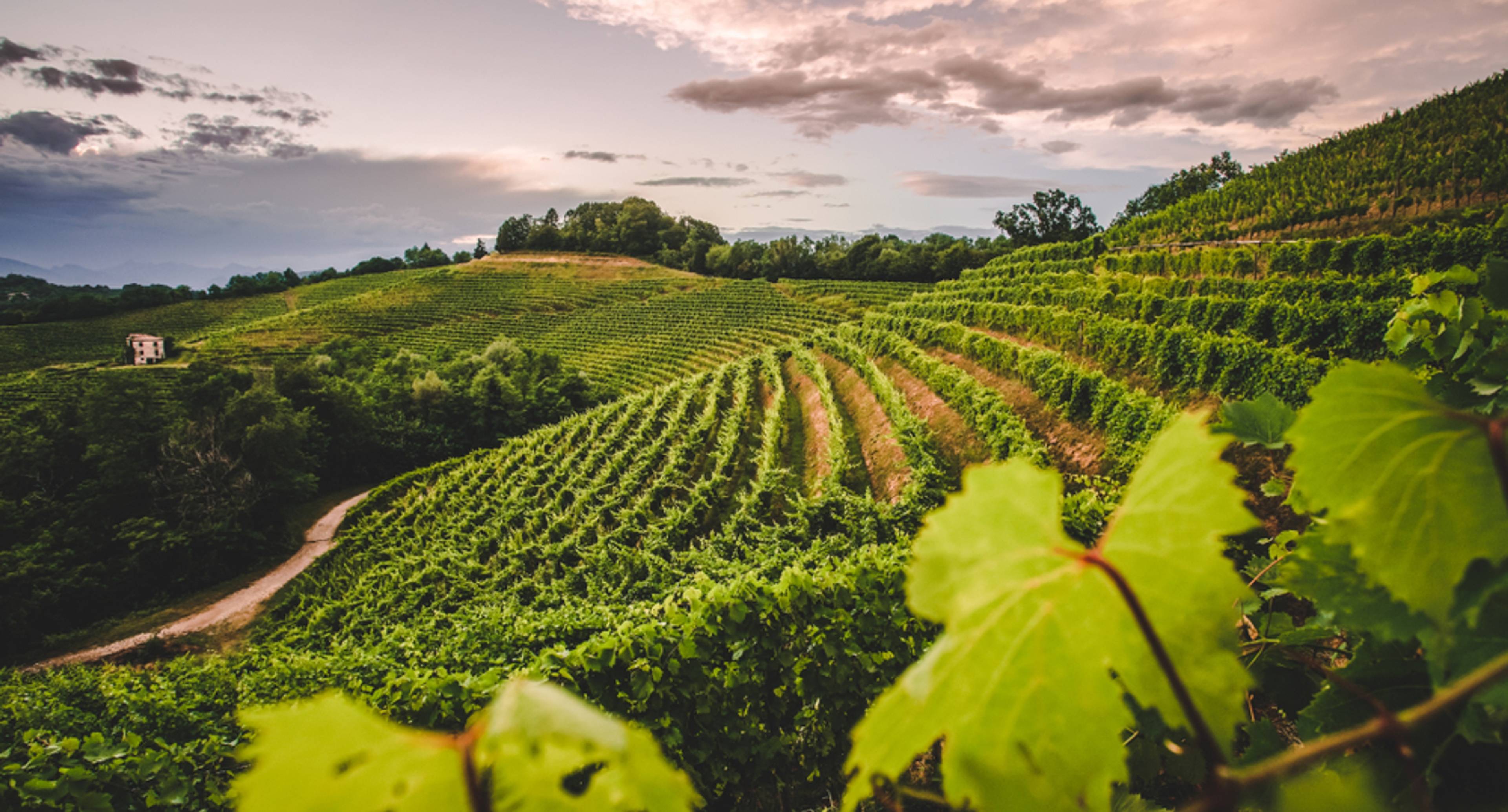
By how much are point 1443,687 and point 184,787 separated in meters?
6.33

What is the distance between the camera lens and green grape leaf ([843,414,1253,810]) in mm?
537

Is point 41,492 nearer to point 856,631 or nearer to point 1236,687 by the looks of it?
point 856,631

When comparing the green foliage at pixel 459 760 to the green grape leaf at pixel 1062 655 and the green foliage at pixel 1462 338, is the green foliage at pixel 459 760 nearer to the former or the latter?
the green grape leaf at pixel 1062 655

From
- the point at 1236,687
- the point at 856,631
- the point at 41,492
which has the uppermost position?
the point at 1236,687

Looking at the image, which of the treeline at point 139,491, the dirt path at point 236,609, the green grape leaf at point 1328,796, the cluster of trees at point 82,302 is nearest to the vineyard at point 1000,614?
the green grape leaf at point 1328,796

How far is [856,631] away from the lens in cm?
521

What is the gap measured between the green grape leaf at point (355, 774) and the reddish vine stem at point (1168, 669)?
0.57 m

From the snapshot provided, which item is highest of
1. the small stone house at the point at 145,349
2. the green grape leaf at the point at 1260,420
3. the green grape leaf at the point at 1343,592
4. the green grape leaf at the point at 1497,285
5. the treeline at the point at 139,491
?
the green grape leaf at the point at 1497,285

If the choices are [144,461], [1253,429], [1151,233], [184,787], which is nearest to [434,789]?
[1253,429]

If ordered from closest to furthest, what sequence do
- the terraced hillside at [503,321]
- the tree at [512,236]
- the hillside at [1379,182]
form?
the hillside at [1379,182]
the terraced hillside at [503,321]
the tree at [512,236]

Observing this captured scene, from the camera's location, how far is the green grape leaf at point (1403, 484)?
1.84ft

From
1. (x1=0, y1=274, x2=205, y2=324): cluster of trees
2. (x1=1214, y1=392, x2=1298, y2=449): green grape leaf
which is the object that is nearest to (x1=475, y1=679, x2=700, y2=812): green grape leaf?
(x1=1214, y1=392, x2=1298, y2=449): green grape leaf

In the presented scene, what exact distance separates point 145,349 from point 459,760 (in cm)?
7257

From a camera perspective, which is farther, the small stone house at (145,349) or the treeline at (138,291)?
the treeline at (138,291)
